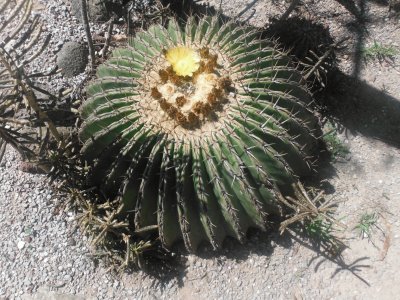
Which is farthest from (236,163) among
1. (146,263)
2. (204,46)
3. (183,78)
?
(146,263)

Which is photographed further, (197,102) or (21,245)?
(21,245)

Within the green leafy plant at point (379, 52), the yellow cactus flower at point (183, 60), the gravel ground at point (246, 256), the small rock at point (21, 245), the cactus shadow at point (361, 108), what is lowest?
the small rock at point (21, 245)

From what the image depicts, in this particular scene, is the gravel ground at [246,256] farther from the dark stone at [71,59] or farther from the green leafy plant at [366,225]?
the dark stone at [71,59]

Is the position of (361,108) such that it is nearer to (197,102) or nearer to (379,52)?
(379,52)

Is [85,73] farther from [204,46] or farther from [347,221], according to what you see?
[347,221]

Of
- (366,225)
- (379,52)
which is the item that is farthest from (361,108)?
(366,225)

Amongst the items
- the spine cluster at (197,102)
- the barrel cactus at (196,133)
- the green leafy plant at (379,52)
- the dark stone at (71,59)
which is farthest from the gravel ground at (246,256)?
the spine cluster at (197,102)
